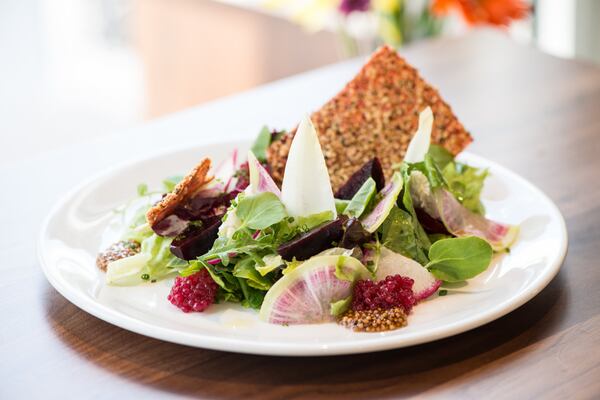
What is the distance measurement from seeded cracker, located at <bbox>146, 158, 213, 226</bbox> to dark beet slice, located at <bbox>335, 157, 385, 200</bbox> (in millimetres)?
272

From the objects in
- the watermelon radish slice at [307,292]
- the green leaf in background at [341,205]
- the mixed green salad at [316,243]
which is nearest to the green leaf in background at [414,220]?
the mixed green salad at [316,243]

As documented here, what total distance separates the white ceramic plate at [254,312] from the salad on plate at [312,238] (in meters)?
0.03

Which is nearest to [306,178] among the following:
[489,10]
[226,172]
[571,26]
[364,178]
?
[364,178]

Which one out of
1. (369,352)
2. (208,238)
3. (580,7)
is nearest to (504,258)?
(369,352)

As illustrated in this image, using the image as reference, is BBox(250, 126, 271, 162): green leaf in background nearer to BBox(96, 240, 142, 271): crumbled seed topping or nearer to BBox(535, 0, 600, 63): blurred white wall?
BBox(96, 240, 142, 271): crumbled seed topping

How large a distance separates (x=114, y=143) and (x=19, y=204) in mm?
409

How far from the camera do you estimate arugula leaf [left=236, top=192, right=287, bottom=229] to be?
141cm

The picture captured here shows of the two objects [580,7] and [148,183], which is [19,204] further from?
[580,7]

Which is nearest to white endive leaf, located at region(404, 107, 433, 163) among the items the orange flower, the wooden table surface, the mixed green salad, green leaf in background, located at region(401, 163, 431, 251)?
the mixed green salad

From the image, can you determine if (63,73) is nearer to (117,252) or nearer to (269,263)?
(117,252)

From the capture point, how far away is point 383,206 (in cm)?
149

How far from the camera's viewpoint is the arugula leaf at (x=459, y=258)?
145 centimetres

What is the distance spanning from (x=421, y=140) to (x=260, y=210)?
15.0 inches

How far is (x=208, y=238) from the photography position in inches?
58.6
